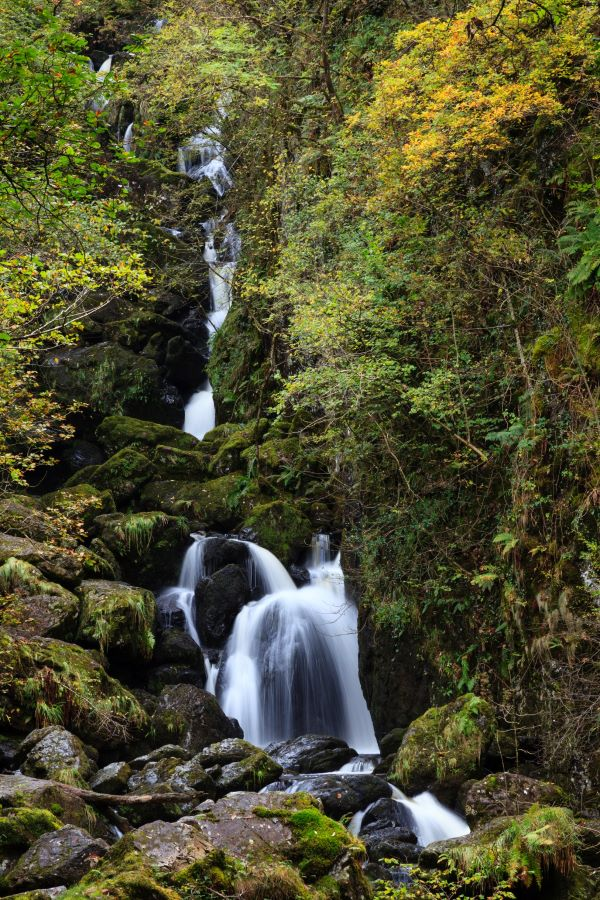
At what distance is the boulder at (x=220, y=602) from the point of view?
41.0ft

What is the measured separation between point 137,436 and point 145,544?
12.5 ft

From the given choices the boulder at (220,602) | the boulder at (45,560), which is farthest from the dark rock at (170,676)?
the boulder at (45,560)

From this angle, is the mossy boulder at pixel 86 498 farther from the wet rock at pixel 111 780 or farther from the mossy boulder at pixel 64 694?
the wet rock at pixel 111 780

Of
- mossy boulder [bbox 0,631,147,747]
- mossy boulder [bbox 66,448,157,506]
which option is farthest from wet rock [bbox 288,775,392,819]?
mossy boulder [bbox 66,448,157,506]

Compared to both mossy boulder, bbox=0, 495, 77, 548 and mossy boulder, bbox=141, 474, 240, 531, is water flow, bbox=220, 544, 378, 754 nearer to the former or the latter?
mossy boulder, bbox=141, 474, 240, 531

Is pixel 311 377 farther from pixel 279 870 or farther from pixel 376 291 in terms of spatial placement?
pixel 279 870

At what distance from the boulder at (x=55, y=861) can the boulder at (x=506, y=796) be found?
11.1 ft

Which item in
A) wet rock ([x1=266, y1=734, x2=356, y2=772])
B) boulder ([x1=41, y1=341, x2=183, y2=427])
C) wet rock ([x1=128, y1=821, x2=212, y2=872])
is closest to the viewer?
wet rock ([x1=128, y1=821, x2=212, y2=872])

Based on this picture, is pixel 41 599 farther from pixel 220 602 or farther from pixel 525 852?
pixel 525 852

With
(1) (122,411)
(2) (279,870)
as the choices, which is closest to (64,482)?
(1) (122,411)

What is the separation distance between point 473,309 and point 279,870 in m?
7.16

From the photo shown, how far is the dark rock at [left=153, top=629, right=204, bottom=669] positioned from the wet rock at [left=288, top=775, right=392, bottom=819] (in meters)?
3.92

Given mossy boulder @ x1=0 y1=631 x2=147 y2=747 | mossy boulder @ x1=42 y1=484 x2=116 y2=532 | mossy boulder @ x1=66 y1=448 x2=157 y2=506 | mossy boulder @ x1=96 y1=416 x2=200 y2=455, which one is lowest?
mossy boulder @ x1=0 y1=631 x2=147 y2=747

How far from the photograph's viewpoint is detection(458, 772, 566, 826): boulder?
249 inches
